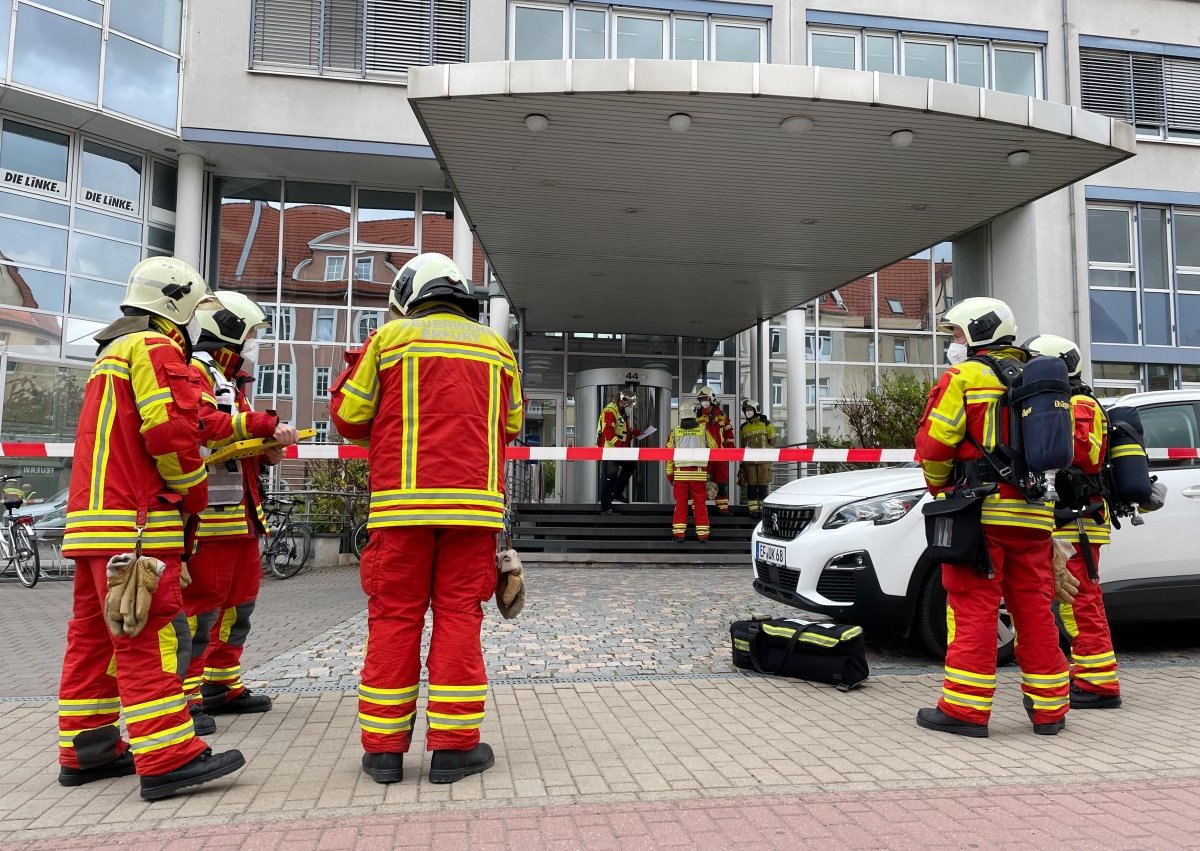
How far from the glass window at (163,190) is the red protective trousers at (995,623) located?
693 inches

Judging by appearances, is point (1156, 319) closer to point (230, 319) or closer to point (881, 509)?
point (881, 509)

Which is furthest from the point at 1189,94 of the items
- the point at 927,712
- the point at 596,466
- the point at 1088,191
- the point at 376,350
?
the point at 376,350

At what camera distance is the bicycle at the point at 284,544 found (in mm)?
11469

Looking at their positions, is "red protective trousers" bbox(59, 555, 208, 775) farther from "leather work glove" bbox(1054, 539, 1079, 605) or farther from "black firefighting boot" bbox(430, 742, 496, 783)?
"leather work glove" bbox(1054, 539, 1079, 605)

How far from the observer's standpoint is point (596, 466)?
1591cm

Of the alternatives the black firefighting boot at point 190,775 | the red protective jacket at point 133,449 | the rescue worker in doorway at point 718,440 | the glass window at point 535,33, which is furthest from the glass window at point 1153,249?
the black firefighting boot at point 190,775

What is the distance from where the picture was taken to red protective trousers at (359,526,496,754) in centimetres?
338

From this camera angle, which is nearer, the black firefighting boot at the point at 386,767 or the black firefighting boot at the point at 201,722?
the black firefighting boot at the point at 386,767

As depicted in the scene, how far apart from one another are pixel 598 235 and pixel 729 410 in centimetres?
795

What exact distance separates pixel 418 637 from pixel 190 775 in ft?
3.13

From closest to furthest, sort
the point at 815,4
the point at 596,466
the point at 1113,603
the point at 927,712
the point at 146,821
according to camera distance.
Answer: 1. the point at 146,821
2. the point at 927,712
3. the point at 1113,603
4. the point at 596,466
5. the point at 815,4

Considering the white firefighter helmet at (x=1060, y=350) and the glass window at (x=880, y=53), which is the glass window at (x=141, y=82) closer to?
the glass window at (x=880, y=53)

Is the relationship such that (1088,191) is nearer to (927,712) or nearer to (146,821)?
(927,712)

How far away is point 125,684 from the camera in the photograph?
126 inches
